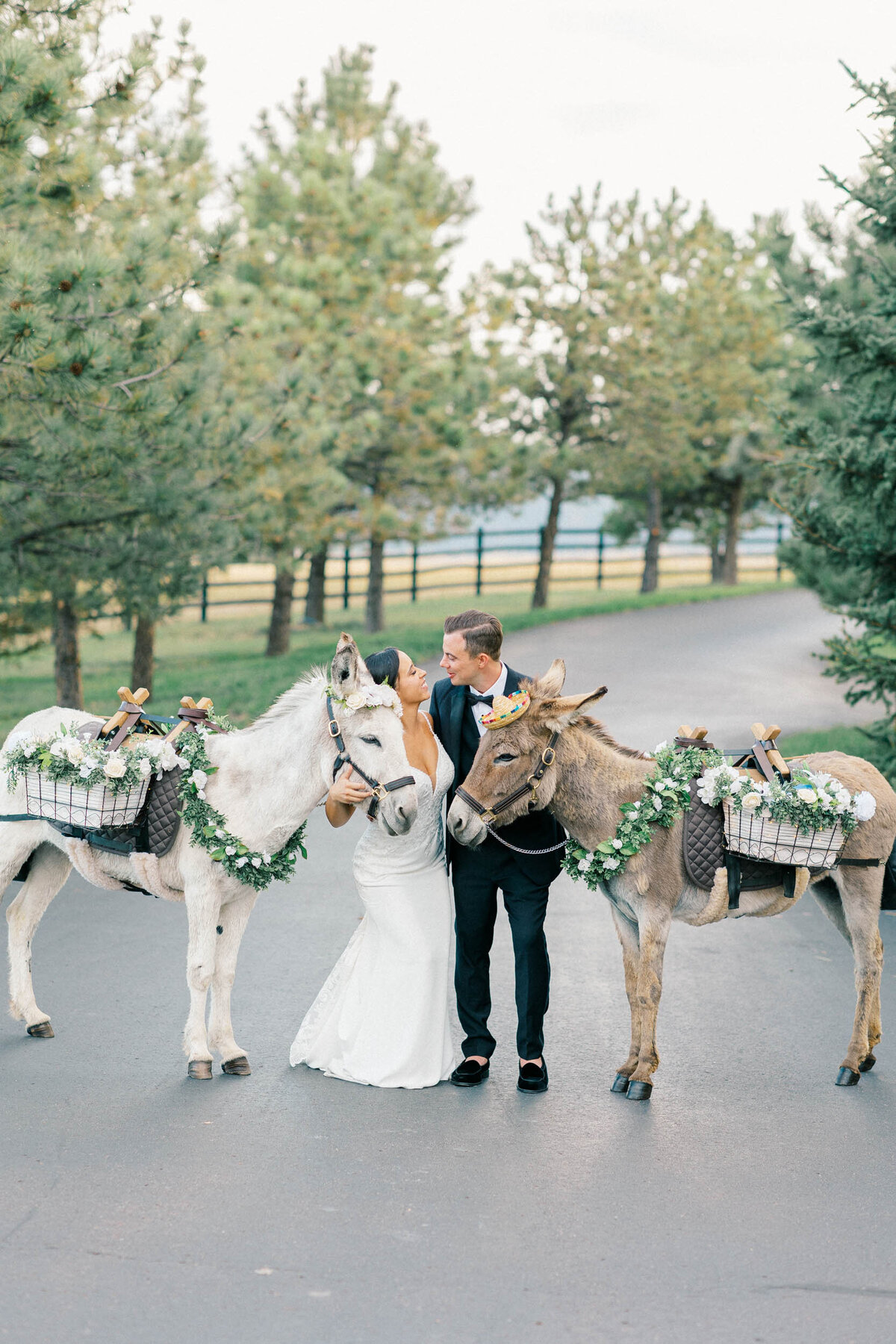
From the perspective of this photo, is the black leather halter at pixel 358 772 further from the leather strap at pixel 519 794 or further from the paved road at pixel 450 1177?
the paved road at pixel 450 1177

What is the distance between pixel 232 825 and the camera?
536 cm

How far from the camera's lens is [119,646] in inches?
974

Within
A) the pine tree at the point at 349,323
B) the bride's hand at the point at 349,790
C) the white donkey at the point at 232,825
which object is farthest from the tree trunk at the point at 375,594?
the bride's hand at the point at 349,790

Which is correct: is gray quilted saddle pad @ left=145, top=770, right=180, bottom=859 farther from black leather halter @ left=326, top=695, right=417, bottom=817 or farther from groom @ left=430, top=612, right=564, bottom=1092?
groom @ left=430, top=612, right=564, bottom=1092

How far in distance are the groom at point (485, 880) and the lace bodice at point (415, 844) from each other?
16 centimetres

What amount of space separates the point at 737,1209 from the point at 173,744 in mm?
3017

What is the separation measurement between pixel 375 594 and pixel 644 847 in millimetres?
17315

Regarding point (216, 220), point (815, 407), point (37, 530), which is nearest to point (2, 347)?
point (216, 220)

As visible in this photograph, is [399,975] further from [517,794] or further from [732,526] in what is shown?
[732,526]

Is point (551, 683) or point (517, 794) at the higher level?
point (551, 683)

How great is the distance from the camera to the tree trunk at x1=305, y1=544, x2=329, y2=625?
24033 millimetres

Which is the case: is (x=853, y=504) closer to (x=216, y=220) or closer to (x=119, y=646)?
(x=216, y=220)

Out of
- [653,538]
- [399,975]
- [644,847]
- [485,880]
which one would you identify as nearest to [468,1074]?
[399,975]

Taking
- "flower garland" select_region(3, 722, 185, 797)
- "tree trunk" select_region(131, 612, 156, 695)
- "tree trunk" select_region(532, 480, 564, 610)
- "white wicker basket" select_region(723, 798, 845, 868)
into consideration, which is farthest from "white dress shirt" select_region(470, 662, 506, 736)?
"tree trunk" select_region(532, 480, 564, 610)
